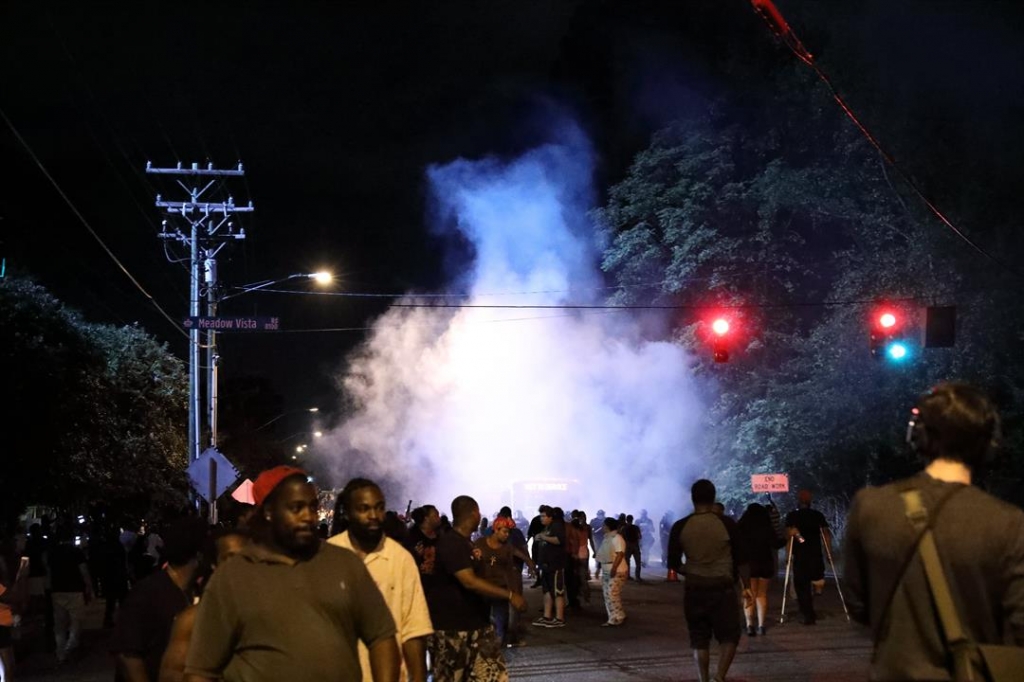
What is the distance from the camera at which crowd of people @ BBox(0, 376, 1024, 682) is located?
11.4 ft

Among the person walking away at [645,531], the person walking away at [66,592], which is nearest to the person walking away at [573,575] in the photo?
the person walking away at [66,592]

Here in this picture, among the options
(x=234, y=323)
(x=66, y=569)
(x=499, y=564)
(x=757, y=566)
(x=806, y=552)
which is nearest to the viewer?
(x=499, y=564)

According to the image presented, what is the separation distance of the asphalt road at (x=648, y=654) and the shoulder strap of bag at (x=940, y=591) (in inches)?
329

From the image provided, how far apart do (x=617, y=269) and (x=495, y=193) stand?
974cm

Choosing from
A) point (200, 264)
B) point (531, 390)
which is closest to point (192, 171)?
point (200, 264)

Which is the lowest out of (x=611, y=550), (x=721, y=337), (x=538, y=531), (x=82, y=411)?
(x=611, y=550)

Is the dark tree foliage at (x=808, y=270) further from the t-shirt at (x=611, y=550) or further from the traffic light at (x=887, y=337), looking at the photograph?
the t-shirt at (x=611, y=550)

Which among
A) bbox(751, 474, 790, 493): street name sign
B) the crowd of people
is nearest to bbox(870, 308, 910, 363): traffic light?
bbox(751, 474, 790, 493): street name sign

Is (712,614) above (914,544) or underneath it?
underneath

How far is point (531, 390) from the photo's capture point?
5131 cm

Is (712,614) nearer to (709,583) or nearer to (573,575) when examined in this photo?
(709,583)

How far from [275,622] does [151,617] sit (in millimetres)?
1573

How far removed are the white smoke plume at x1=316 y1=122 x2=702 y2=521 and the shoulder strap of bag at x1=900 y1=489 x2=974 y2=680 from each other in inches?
1441

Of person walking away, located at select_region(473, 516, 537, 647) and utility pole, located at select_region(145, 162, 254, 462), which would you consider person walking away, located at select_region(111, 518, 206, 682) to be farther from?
utility pole, located at select_region(145, 162, 254, 462)
